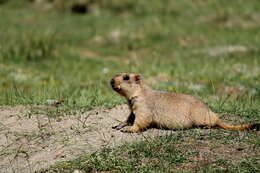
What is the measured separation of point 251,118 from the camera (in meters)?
5.61

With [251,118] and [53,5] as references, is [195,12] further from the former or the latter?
[251,118]

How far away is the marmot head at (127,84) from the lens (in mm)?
5395

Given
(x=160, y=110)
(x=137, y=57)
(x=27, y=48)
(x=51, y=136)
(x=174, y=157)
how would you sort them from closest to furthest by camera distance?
(x=174, y=157)
(x=51, y=136)
(x=160, y=110)
(x=27, y=48)
(x=137, y=57)

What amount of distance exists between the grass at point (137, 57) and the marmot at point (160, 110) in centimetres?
37

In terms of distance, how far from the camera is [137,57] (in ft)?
42.7

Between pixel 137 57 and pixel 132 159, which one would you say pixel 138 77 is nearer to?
pixel 132 159

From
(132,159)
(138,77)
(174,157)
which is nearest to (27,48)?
(138,77)

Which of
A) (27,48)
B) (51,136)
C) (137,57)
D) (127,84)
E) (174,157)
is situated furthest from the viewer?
(137,57)

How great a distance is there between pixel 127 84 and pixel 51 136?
931 mm

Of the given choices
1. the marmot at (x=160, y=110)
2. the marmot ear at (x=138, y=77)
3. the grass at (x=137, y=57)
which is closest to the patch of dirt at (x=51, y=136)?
the marmot at (x=160, y=110)

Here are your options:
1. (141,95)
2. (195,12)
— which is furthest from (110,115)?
(195,12)

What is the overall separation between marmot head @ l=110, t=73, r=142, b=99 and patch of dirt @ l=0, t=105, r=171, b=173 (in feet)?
1.05

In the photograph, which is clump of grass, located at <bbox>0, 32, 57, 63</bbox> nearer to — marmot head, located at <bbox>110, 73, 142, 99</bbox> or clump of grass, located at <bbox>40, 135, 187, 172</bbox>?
marmot head, located at <bbox>110, 73, 142, 99</bbox>

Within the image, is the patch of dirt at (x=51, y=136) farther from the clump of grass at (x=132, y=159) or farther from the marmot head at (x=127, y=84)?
the marmot head at (x=127, y=84)
